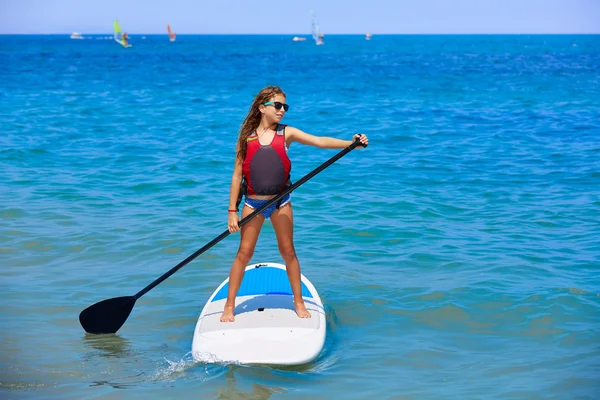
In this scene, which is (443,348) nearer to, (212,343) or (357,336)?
(357,336)

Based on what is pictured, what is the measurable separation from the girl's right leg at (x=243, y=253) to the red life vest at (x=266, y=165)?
206 millimetres

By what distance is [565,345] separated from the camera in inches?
212

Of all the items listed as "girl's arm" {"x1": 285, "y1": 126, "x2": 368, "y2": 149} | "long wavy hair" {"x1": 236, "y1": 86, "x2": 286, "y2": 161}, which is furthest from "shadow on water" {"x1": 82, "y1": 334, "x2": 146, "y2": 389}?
"girl's arm" {"x1": 285, "y1": 126, "x2": 368, "y2": 149}

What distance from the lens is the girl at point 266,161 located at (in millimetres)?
4633

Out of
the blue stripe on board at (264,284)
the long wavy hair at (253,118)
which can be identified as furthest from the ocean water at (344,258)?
the long wavy hair at (253,118)

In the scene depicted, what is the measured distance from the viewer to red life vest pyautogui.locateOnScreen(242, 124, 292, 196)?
15.3 ft

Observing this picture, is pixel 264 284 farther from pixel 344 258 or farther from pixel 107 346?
pixel 344 258

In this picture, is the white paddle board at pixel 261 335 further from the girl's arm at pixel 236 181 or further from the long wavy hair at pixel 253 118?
the long wavy hair at pixel 253 118

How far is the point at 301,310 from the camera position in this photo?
5043 mm

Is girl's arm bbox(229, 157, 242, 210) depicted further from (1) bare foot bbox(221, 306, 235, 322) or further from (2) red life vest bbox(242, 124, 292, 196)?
(1) bare foot bbox(221, 306, 235, 322)

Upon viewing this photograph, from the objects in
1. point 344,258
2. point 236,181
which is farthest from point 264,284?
point 344,258

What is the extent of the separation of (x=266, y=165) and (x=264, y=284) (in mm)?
1326

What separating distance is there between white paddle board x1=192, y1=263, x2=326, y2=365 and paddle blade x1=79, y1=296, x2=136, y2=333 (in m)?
0.72

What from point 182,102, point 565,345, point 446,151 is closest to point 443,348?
point 565,345
